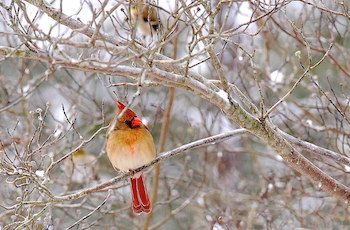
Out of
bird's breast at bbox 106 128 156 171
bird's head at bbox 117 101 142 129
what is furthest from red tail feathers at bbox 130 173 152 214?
bird's head at bbox 117 101 142 129

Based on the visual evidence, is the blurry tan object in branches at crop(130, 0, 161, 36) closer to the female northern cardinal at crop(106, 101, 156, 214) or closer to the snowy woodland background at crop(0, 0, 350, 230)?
the snowy woodland background at crop(0, 0, 350, 230)

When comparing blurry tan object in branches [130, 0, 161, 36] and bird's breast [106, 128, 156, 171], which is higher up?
blurry tan object in branches [130, 0, 161, 36]

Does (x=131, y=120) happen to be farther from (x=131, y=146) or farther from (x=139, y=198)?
(x=139, y=198)

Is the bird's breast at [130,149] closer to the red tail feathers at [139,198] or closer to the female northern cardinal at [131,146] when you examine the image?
the female northern cardinal at [131,146]

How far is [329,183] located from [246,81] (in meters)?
2.95

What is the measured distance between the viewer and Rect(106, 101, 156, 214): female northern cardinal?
16.1 ft

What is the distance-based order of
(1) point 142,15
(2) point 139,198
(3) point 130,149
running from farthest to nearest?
(1) point 142,15 → (2) point 139,198 → (3) point 130,149

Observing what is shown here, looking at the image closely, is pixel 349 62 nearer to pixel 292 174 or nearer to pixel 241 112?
pixel 292 174

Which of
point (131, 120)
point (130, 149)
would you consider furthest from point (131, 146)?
point (131, 120)

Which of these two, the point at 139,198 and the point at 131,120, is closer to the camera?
the point at 131,120

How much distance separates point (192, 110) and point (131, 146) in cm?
559

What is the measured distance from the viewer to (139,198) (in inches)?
200

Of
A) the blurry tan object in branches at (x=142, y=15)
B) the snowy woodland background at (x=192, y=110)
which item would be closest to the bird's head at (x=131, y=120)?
the snowy woodland background at (x=192, y=110)

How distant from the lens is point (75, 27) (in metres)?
3.44
